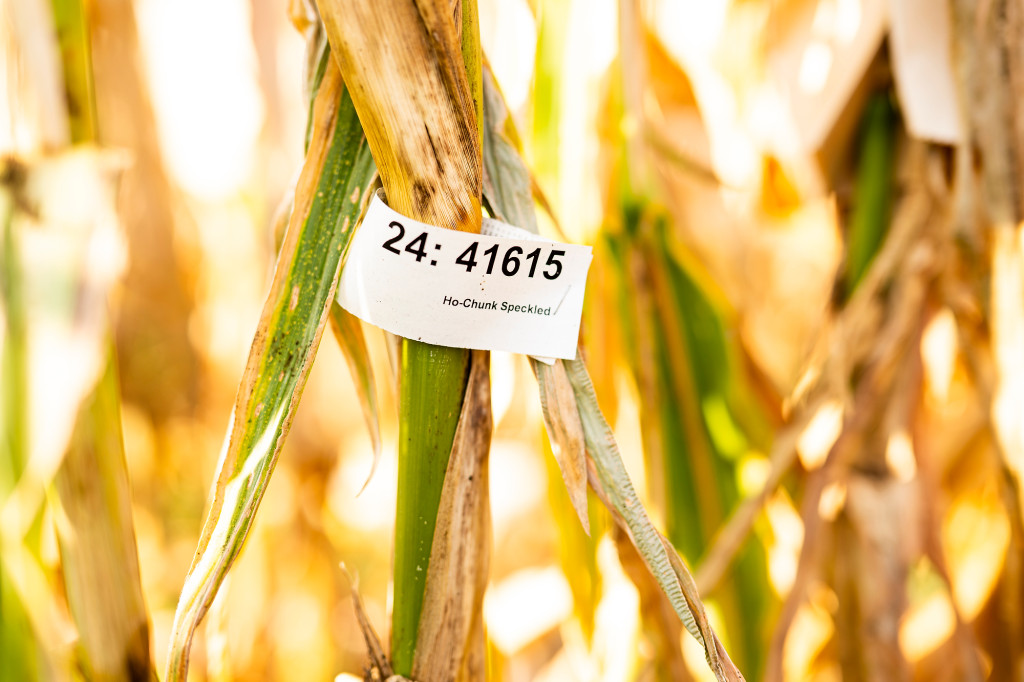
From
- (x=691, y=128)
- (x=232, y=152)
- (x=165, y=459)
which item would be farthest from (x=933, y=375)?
(x=165, y=459)

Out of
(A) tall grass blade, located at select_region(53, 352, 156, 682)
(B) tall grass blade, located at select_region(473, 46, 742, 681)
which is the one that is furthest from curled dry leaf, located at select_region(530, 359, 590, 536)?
(A) tall grass blade, located at select_region(53, 352, 156, 682)

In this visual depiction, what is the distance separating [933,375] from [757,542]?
180mm

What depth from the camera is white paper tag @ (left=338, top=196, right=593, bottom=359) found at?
22cm

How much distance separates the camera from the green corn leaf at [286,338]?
0.21 metres

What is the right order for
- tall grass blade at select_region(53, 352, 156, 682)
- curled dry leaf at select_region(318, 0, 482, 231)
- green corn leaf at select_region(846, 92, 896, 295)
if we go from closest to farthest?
curled dry leaf at select_region(318, 0, 482, 231) → tall grass blade at select_region(53, 352, 156, 682) → green corn leaf at select_region(846, 92, 896, 295)

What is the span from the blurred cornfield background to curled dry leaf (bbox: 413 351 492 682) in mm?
19

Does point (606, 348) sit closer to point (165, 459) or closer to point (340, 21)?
point (340, 21)

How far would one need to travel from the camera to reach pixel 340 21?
207mm

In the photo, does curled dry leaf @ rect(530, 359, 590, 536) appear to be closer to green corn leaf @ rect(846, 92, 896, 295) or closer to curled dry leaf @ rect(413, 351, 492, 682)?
curled dry leaf @ rect(413, 351, 492, 682)

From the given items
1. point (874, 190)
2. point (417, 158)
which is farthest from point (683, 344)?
point (417, 158)

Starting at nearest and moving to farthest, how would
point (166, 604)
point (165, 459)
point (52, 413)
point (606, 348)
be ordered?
point (52, 413) → point (606, 348) → point (166, 604) → point (165, 459)

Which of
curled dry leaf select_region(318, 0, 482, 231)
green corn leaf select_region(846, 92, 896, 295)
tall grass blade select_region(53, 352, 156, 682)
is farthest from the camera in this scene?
green corn leaf select_region(846, 92, 896, 295)

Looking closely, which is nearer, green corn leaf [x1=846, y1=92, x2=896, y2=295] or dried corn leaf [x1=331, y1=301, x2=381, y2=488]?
dried corn leaf [x1=331, y1=301, x2=381, y2=488]

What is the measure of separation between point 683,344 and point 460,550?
0.23 m
